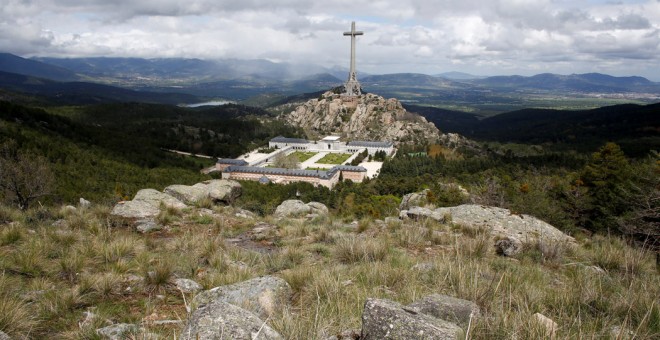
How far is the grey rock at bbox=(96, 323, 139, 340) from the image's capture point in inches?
106

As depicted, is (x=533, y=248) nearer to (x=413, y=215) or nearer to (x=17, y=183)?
(x=413, y=215)

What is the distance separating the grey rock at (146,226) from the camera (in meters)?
7.72

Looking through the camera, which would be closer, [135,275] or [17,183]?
[135,275]

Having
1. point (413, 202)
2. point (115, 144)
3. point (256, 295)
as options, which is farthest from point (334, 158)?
point (256, 295)

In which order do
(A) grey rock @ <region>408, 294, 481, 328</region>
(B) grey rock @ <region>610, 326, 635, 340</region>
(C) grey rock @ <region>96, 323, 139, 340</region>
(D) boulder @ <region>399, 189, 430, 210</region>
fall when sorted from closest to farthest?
(B) grey rock @ <region>610, 326, 635, 340</region>
(C) grey rock @ <region>96, 323, 139, 340</region>
(A) grey rock @ <region>408, 294, 481, 328</region>
(D) boulder @ <region>399, 189, 430, 210</region>

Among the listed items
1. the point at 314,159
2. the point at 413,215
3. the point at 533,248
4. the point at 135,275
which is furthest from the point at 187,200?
the point at 314,159

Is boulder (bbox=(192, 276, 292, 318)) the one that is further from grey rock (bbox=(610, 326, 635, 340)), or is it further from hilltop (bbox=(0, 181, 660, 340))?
grey rock (bbox=(610, 326, 635, 340))

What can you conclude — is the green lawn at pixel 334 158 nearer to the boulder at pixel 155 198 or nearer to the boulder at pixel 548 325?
the boulder at pixel 155 198

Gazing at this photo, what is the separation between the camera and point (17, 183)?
1445cm

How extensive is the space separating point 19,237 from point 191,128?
9024cm

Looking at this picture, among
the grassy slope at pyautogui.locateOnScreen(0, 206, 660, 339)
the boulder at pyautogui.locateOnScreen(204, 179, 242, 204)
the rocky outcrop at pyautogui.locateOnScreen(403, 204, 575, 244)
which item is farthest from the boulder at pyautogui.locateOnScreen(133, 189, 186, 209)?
the rocky outcrop at pyautogui.locateOnScreen(403, 204, 575, 244)

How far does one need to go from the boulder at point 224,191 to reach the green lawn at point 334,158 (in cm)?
5146

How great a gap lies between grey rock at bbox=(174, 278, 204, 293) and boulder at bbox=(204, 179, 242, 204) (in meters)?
10.8

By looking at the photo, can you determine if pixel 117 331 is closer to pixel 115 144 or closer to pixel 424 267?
pixel 424 267
